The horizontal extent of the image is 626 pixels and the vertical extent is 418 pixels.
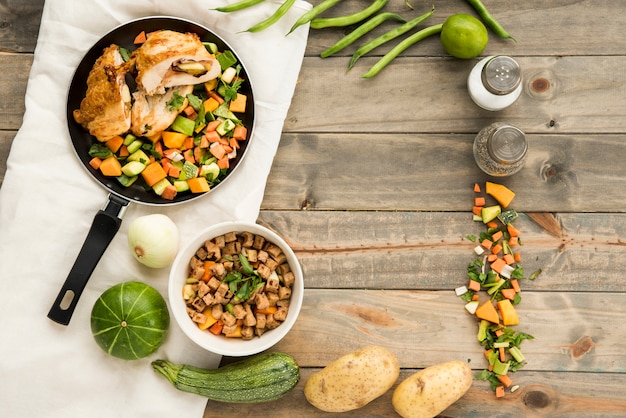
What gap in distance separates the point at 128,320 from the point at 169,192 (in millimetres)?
539

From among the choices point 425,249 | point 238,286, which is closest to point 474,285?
point 425,249

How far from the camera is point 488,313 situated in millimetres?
2533

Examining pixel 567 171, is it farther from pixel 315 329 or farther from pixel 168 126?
pixel 168 126

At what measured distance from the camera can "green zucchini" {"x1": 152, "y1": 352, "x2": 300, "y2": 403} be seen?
238 cm

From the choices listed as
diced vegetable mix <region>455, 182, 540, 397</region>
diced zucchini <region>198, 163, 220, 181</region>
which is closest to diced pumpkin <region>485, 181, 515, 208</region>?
diced vegetable mix <region>455, 182, 540, 397</region>

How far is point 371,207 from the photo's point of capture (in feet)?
8.48

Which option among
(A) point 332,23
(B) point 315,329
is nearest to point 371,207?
(B) point 315,329

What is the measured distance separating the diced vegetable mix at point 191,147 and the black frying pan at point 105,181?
0.03m

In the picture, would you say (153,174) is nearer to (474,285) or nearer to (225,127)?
(225,127)

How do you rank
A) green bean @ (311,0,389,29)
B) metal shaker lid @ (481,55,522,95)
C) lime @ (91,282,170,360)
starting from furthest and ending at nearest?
green bean @ (311,0,389,29) → metal shaker lid @ (481,55,522,95) → lime @ (91,282,170,360)

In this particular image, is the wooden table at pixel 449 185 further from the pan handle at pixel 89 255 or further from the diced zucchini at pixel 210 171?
the pan handle at pixel 89 255

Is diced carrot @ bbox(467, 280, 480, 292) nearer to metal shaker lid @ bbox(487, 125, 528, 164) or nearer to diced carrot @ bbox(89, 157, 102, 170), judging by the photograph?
metal shaker lid @ bbox(487, 125, 528, 164)

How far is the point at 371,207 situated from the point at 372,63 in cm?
63

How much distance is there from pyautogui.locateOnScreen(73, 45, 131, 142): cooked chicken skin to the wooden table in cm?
42
